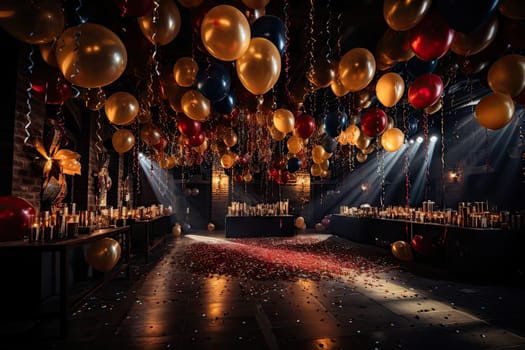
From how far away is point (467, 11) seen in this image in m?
1.83

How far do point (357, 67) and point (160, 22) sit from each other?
191 centimetres

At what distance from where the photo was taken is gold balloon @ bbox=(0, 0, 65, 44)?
175 cm

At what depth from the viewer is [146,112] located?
4062 mm

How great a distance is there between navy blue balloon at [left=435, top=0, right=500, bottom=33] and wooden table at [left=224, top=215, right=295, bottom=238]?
7088 millimetres

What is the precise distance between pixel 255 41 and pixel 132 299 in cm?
284

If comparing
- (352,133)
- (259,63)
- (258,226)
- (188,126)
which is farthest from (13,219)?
(258,226)

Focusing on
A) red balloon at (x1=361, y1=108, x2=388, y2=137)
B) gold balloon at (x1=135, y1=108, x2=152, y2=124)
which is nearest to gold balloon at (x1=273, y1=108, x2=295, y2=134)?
red balloon at (x1=361, y1=108, x2=388, y2=137)

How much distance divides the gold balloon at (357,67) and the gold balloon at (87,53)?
211 cm

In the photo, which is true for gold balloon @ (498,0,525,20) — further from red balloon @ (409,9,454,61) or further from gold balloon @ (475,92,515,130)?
gold balloon @ (475,92,515,130)

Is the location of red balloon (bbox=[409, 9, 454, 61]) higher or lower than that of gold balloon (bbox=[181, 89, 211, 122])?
higher

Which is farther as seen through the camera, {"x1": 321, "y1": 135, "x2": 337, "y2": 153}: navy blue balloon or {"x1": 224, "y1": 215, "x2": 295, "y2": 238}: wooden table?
{"x1": 224, "y1": 215, "x2": 295, "y2": 238}: wooden table

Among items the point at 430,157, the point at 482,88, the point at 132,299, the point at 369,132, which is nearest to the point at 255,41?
the point at 369,132

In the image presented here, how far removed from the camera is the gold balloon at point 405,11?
212 centimetres

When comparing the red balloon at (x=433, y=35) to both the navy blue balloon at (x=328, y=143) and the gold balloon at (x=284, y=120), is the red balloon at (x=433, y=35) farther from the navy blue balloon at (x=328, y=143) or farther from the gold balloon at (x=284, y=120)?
the navy blue balloon at (x=328, y=143)
